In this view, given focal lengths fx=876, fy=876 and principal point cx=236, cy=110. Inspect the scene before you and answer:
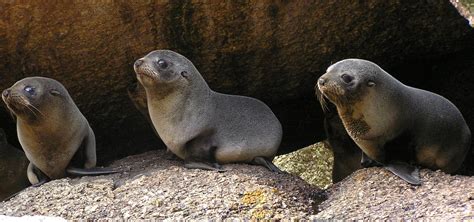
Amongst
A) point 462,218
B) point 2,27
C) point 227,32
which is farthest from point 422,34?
point 2,27

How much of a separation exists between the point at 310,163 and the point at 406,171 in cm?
405

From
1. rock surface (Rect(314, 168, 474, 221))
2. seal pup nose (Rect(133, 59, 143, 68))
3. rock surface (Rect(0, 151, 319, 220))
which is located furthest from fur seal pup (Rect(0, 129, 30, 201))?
rock surface (Rect(314, 168, 474, 221))

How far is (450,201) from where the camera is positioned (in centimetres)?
575

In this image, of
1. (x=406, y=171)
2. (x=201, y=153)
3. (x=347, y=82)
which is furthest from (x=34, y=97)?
(x=406, y=171)

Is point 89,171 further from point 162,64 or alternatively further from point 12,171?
point 12,171

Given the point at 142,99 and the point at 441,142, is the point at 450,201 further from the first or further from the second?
the point at 142,99

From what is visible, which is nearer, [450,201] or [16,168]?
[450,201]

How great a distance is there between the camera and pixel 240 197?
6.25 metres

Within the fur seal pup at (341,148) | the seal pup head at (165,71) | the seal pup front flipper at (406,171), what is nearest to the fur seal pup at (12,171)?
the seal pup head at (165,71)

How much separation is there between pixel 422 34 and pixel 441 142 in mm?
1380

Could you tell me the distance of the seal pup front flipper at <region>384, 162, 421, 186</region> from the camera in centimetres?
636

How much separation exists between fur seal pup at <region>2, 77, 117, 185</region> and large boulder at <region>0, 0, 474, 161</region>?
0.37 meters

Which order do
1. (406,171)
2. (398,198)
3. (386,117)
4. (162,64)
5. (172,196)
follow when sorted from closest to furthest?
(398,198)
(172,196)
(406,171)
(386,117)
(162,64)

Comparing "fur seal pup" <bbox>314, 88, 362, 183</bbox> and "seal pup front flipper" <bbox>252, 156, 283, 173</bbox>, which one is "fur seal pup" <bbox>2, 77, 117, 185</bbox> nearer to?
→ "seal pup front flipper" <bbox>252, 156, 283, 173</bbox>
